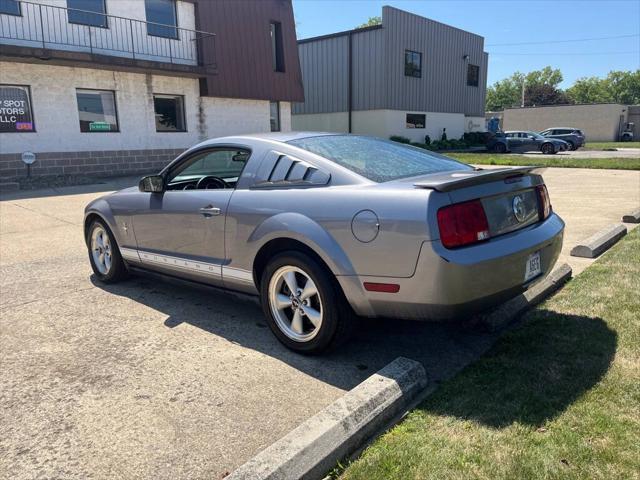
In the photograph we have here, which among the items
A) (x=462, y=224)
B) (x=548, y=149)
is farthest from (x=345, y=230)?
(x=548, y=149)

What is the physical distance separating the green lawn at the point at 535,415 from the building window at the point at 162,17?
17.8 meters

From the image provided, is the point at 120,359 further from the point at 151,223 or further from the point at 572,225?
the point at 572,225

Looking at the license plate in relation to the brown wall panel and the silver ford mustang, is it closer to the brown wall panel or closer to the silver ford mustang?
the silver ford mustang

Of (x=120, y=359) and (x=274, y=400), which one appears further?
(x=120, y=359)

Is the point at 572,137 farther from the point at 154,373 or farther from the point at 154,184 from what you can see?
the point at 154,373

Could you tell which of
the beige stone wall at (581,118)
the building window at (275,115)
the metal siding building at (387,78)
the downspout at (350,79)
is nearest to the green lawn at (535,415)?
the building window at (275,115)

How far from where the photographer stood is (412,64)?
32156mm

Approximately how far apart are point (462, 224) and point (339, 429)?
1.34 metres

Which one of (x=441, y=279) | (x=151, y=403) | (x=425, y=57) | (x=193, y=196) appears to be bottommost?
(x=151, y=403)

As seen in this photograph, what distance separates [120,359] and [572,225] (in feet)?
21.8

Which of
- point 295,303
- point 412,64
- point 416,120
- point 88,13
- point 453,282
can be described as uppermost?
point 412,64

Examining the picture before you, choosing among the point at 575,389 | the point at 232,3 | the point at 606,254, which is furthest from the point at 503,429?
the point at 232,3

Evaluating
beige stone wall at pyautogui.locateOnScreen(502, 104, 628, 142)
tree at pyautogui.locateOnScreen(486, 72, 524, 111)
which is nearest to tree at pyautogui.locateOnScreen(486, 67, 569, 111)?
tree at pyautogui.locateOnScreen(486, 72, 524, 111)

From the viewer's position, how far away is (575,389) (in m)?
2.88
